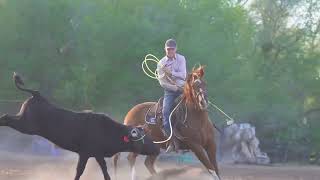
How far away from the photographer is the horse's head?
45.4 feet

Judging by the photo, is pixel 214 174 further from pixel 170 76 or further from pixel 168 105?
pixel 170 76

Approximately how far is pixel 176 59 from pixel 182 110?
1062 millimetres

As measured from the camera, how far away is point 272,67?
4081 centimetres

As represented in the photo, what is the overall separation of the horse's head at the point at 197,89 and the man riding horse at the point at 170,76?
0.97 feet

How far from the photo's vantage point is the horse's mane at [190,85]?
46.0ft

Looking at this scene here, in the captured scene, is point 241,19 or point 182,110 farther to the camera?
point 241,19

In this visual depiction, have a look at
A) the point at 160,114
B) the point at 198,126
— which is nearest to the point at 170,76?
the point at 160,114

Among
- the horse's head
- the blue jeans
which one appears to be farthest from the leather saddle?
the horse's head

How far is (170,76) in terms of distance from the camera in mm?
14398

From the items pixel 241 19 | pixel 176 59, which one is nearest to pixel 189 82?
pixel 176 59

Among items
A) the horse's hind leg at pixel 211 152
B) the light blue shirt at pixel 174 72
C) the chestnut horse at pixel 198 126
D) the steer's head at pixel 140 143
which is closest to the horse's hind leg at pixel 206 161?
the chestnut horse at pixel 198 126

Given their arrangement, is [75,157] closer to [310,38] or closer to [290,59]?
[290,59]

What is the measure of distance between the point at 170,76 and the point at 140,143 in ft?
7.94

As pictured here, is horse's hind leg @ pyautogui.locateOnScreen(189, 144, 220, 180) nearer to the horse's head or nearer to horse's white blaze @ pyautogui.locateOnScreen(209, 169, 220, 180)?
horse's white blaze @ pyautogui.locateOnScreen(209, 169, 220, 180)
